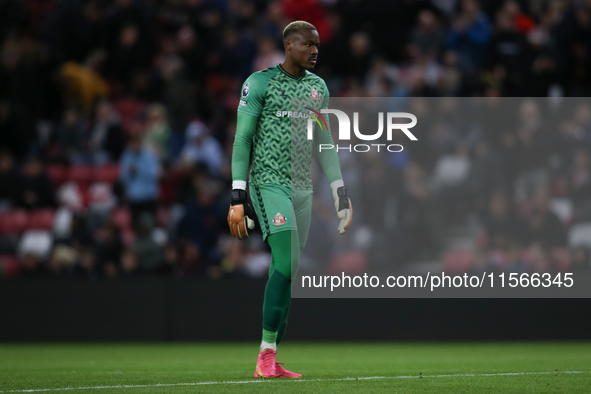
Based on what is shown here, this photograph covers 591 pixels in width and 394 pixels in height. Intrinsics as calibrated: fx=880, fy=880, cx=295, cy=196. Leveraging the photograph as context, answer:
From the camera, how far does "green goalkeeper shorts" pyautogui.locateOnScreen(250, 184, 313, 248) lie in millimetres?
5996

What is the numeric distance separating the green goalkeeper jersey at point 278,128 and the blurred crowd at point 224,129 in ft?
14.5

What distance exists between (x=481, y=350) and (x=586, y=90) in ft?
15.8

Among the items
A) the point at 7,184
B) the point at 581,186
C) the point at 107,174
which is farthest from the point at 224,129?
the point at 581,186

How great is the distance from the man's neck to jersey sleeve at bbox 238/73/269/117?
0.19 m

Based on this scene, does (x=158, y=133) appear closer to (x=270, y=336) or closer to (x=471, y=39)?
(x=471, y=39)

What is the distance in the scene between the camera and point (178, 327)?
37.7 feet

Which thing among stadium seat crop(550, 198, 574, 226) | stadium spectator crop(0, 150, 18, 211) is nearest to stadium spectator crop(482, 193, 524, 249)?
stadium seat crop(550, 198, 574, 226)

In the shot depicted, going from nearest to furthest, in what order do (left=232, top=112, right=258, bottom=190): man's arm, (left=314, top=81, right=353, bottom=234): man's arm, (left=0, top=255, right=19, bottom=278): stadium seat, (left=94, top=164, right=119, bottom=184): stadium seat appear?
(left=232, top=112, right=258, bottom=190): man's arm → (left=314, top=81, right=353, bottom=234): man's arm → (left=0, top=255, right=19, bottom=278): stadium seat → (left=94, top=164, right=119, bottom=184): stadium seat

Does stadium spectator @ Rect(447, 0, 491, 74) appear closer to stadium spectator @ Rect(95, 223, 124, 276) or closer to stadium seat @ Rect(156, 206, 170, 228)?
stadium seat @ Rect(156, 206, 170, 228)

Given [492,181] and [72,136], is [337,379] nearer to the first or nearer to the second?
[492,181]

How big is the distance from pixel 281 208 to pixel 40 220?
8120 millimetres

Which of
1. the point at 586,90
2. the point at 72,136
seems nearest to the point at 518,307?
the point at 586,90

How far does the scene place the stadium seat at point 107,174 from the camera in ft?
44.8

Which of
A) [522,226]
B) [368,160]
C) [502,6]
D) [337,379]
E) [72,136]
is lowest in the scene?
[337,379]
